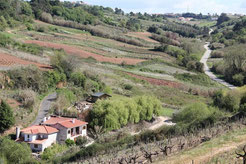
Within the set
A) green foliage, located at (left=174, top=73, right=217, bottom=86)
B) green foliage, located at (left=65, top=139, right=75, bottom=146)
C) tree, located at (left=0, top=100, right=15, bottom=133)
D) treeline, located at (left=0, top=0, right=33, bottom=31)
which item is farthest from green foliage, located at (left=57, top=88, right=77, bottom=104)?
treeline, located at (left=0, top=0, right=33, bottom=31)

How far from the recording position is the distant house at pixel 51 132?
24078 millimetres

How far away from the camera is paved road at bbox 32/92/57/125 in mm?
28475

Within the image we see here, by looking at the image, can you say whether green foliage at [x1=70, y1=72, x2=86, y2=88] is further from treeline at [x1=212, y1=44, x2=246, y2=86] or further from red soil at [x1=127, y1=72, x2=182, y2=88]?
treeline at [x1=212, y1=44, x2=246, y2=86]

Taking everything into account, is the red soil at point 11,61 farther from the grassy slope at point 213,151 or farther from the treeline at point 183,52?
the treeline at point 183,52

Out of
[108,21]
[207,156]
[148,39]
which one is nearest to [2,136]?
[207,156]

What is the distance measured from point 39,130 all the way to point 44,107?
236 inches

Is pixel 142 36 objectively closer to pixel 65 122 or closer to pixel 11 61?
pixel 11 61

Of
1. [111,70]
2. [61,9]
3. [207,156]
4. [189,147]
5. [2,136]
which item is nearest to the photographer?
[207,156]

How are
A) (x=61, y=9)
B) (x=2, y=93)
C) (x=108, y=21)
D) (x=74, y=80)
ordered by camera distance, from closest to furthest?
(x=2, y=93)
(x=74, y=80)
(x=61, y=9)
(x=108, y=21)

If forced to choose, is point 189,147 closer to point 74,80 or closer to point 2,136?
point 2,136

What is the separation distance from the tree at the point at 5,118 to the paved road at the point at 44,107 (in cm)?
237

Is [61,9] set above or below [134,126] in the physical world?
above

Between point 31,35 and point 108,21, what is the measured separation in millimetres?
51182

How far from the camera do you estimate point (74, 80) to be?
3850cm
